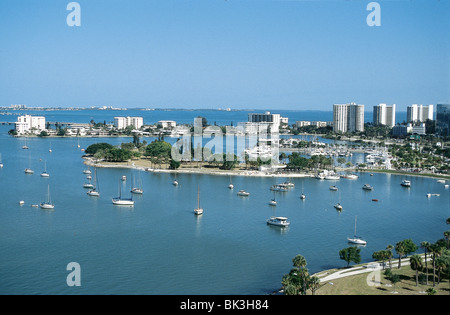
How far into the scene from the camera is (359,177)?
1358 centimetres

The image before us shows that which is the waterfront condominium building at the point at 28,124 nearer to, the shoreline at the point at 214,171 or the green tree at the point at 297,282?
the shoreline at the point at 214,171

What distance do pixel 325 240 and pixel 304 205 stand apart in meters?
2.71

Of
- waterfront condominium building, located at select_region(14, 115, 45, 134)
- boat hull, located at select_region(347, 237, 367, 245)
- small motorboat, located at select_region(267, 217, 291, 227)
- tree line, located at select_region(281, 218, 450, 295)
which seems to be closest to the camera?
tree line, located at select_region(281, 218, 450, 295)

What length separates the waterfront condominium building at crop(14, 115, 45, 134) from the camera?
27.3 m

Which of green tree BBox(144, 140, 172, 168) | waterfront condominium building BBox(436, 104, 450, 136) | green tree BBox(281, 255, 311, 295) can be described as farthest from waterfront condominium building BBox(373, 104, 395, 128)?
green tree BBox(281, 255, 311, 295)

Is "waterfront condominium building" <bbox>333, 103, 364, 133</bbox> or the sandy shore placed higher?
"waterfront condominium building" <bbox>333, 103, 364, 133</bbox>

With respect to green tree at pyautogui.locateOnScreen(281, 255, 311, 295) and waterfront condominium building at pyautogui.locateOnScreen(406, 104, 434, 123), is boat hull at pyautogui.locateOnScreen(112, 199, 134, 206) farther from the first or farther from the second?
waterfront condominium building at pyautogui.locateOnScreen(406, 104, 434, 123)

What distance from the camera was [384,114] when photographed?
120 ft

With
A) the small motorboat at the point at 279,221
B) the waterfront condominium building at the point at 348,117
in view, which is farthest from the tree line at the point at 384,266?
the waterfront condominium building at the point at 348,117

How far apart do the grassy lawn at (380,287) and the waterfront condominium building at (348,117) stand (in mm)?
28312

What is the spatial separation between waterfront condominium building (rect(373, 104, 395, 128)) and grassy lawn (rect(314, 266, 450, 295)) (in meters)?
33.8

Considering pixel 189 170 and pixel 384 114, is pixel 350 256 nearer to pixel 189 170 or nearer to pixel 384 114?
pixel 189 170

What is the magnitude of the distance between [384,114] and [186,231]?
33.2 metres
